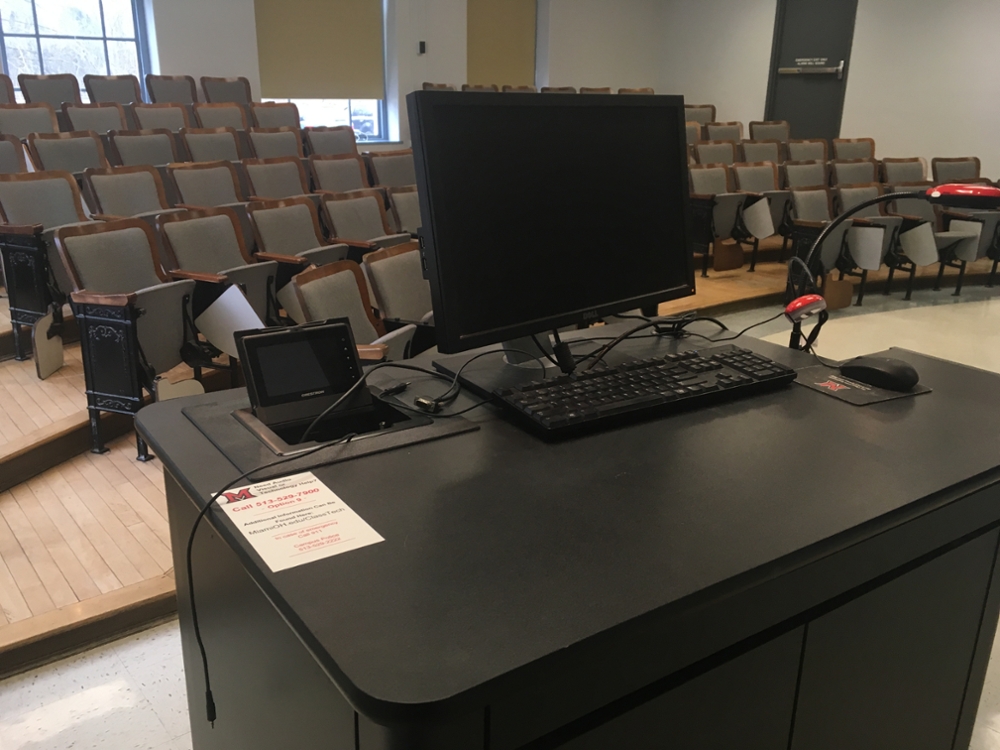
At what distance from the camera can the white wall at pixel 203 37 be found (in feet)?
21.0

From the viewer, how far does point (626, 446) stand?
956 millimetres

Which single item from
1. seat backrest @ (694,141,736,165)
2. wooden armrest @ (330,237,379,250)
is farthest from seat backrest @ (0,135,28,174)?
seat backrest @ (694,141,736,165)

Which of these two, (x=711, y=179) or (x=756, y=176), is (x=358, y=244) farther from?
(x=756, y=176)

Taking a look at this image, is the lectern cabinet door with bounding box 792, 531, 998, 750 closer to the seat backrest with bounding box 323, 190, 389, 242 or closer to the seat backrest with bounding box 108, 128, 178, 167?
the seat backrest with bounding box 323, 190, 389, 242

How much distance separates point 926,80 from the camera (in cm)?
709

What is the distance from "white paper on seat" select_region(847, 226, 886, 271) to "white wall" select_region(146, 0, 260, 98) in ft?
16.6

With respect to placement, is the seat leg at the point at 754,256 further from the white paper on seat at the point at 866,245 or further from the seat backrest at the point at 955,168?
the seat backrest at the point at 955,168

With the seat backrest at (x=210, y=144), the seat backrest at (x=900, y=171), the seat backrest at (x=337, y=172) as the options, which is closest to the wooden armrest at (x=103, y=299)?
the seat backrest at (x=337, y=172)

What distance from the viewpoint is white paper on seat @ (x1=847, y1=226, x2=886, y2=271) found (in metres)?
4.54

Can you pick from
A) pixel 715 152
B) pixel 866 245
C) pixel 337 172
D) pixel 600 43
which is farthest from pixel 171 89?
pixel 866 245

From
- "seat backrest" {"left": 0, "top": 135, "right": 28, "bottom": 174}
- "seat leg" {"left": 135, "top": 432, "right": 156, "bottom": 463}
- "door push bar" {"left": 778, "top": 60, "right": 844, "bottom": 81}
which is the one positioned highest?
"door push bar" {"left": 778, "top": 60, "right": 844, "bottom": 81}

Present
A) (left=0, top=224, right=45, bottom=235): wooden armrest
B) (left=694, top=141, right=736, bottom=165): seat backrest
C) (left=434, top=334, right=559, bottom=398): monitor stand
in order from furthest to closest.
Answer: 1. (left=694, top=141, right=736, bottom=165): seat backrest
2. (left=0, top=224, right=45, bottom=235): wooden armrest
3. (left=434, top=334, right=559, bottom=398): monitor stand

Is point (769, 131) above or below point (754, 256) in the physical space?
above

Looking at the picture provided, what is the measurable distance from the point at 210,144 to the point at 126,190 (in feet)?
4.35
